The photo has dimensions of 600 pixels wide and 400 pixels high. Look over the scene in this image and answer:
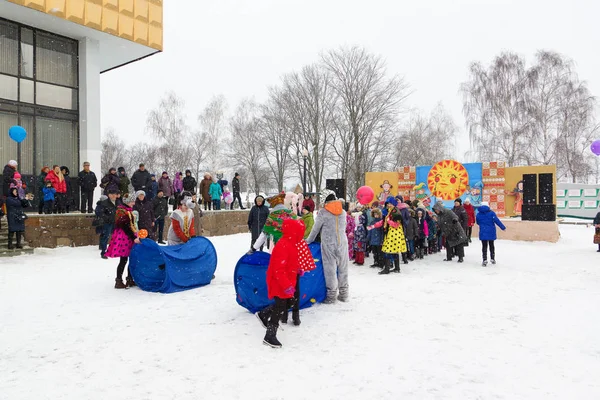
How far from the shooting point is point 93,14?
14.8 metres

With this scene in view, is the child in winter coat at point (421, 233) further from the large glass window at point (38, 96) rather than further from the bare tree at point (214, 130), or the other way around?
the bare tree at point (214, 130)

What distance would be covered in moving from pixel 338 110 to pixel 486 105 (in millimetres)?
11592

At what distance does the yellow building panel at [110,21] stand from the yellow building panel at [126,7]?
25 cm

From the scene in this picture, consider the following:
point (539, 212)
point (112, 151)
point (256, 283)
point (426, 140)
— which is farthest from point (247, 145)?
point (256, 283)

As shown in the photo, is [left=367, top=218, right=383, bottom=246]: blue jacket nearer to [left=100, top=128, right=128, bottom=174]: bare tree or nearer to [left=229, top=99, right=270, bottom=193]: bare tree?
[left=229, top=99, right=270, bottom=193]: bare tree

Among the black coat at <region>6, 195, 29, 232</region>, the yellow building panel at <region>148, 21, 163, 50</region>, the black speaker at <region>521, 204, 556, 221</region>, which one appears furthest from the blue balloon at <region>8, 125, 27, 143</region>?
the black speaker at <region>521, 204, 556, 221</region>

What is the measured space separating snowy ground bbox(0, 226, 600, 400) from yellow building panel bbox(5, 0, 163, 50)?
9755 millimetres

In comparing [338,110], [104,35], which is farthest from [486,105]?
[104,35]

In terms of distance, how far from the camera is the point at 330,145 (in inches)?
1449

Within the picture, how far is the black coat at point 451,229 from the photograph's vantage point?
10766 mm

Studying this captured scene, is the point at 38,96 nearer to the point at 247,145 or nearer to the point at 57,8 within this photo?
the point at 57,8

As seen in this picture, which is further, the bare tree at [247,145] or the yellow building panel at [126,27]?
the bare tree at [247,145]

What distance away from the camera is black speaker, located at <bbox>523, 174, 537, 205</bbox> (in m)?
15.1

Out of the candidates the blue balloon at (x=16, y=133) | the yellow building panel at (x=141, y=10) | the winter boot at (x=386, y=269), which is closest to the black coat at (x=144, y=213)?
the blue balloon at (x=16, y=133)
